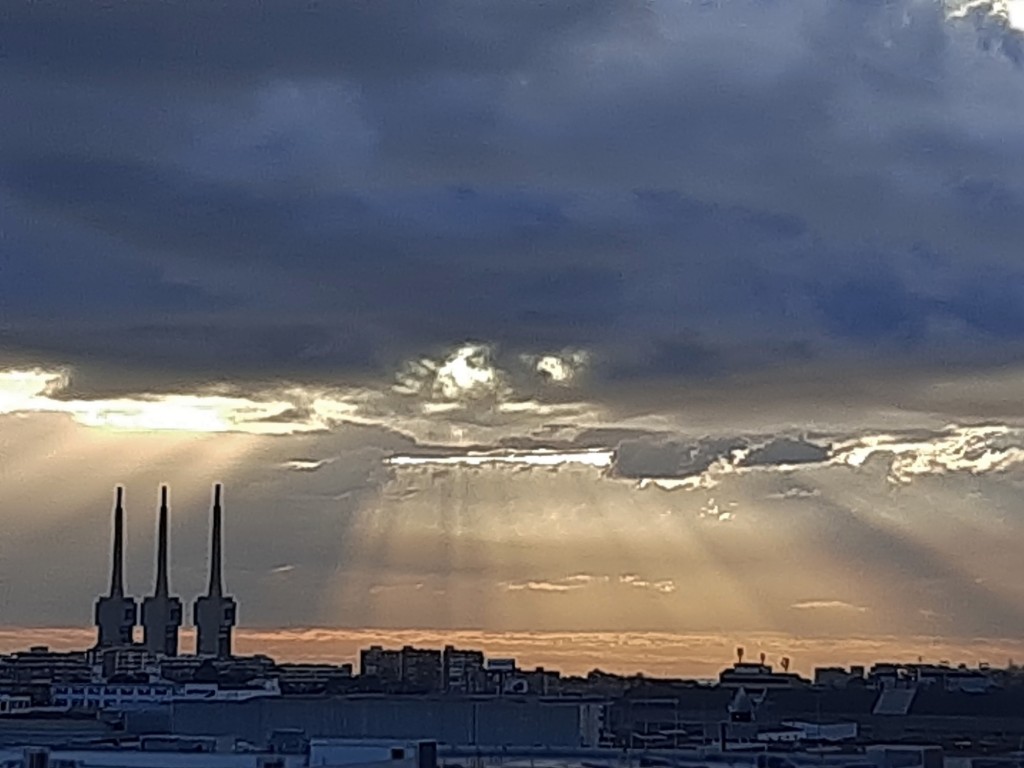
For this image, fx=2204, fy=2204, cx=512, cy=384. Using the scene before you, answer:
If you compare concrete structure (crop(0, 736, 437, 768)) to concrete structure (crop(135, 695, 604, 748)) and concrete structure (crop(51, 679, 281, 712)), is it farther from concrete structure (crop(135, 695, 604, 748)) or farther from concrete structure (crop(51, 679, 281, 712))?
concrete structure (crop(51, 679, 281, 712))

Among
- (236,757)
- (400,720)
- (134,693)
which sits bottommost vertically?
(236,757)

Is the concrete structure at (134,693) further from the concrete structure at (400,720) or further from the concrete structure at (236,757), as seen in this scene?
the concrete structure at (236,757)

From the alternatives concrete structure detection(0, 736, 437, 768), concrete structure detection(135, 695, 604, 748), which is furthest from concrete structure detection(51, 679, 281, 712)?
concrete structure detection(0, 736, 437, 768)

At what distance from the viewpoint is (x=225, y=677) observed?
183 meters

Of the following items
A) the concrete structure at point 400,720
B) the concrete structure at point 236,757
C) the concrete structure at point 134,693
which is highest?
the concrete structure at point 134,693

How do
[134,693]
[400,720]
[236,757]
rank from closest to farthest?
[236,757]
[400,720]
[134,693]

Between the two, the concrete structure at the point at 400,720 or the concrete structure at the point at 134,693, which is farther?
the concrete structure at the point at 134,693

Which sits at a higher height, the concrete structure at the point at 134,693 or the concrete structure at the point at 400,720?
the concrete structure at the point at 134,693

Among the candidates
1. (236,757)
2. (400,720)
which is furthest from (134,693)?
(236,757)

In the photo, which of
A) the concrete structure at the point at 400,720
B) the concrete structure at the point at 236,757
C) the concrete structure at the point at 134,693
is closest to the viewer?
the concrete structure at the point at 236,757

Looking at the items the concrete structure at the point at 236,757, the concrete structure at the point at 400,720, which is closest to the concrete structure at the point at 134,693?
the concrete structure at the point at 400,720

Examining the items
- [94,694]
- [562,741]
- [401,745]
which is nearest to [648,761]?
[401,745]

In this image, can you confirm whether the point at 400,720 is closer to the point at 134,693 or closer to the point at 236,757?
the point at 236,757

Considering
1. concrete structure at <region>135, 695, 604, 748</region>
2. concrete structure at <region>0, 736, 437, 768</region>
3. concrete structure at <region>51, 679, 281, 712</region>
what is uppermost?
concrete structure at <region>51, 679, 281, 712</region>
